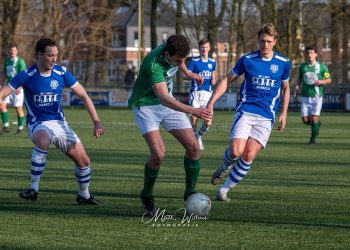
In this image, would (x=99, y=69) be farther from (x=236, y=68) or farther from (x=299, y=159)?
(x=236, y=68)

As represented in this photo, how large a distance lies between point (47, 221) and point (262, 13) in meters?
42.4

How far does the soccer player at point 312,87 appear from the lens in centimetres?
2216

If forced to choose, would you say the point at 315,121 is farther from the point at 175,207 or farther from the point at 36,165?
the point at 36,165

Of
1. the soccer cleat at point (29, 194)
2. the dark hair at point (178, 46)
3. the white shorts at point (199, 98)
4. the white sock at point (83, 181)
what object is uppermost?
the dark hair at point (178, 46)

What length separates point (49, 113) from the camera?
11.1 meters

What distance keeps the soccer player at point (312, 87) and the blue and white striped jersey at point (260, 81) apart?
34.5 feet

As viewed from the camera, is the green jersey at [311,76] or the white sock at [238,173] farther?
the green jersey at [311,76]

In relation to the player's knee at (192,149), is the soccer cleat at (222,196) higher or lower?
lower

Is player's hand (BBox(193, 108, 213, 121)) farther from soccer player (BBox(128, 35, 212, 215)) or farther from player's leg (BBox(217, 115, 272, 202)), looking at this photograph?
player's leg (BBox(217, 115, 272, 202))

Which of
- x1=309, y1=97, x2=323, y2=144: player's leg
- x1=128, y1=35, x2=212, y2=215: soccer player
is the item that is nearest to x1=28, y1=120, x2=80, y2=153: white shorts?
x1=128, y1=35, x2=212, y2=215: soccer player

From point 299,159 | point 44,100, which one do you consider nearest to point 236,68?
point 44,100

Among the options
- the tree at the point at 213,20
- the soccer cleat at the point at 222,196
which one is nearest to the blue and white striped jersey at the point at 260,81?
the soccer cleat at the point at 222,196

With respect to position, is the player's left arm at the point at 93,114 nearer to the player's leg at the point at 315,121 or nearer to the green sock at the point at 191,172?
the green sock at the point at 191,172

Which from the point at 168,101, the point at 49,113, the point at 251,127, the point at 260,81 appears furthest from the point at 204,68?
the point at 168,101
